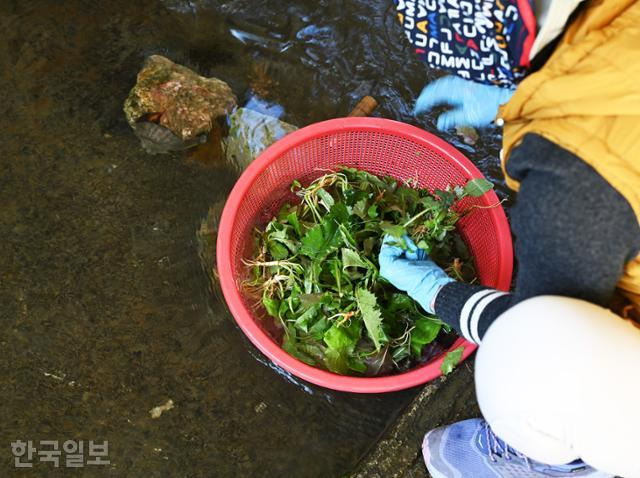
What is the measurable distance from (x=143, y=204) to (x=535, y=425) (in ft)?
3.96

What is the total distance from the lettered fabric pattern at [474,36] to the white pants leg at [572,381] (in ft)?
1.30


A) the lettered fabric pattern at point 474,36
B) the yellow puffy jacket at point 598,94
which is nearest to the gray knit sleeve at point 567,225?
the yellow puffy jacket at point 598,94

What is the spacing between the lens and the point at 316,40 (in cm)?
184

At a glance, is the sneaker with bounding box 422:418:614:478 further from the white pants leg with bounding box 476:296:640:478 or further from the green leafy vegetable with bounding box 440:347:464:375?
Answer: the white pants leg with bounding box 476:296:640:478

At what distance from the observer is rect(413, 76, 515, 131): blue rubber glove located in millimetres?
1180

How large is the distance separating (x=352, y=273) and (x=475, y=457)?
525 millimetres

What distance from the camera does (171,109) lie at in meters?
1.72

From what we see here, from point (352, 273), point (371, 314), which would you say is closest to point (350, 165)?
point (352, 273)

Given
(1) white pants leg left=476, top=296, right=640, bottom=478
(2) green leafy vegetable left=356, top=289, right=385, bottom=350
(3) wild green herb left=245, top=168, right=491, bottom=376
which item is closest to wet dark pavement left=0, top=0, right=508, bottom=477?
(3) wild green herb left=245, top=168, right=491, bottom=376

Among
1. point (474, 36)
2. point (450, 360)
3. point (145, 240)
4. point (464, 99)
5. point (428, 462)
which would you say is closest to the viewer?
point (474, 36)

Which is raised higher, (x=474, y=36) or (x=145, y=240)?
(x=474, y=36)

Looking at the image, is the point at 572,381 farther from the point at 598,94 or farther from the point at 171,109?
the point at 171,109

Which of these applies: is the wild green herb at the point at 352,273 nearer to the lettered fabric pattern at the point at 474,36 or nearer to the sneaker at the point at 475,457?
the sneaker at the point at 475,457

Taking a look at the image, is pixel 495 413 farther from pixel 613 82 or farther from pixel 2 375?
pixel 2 375
